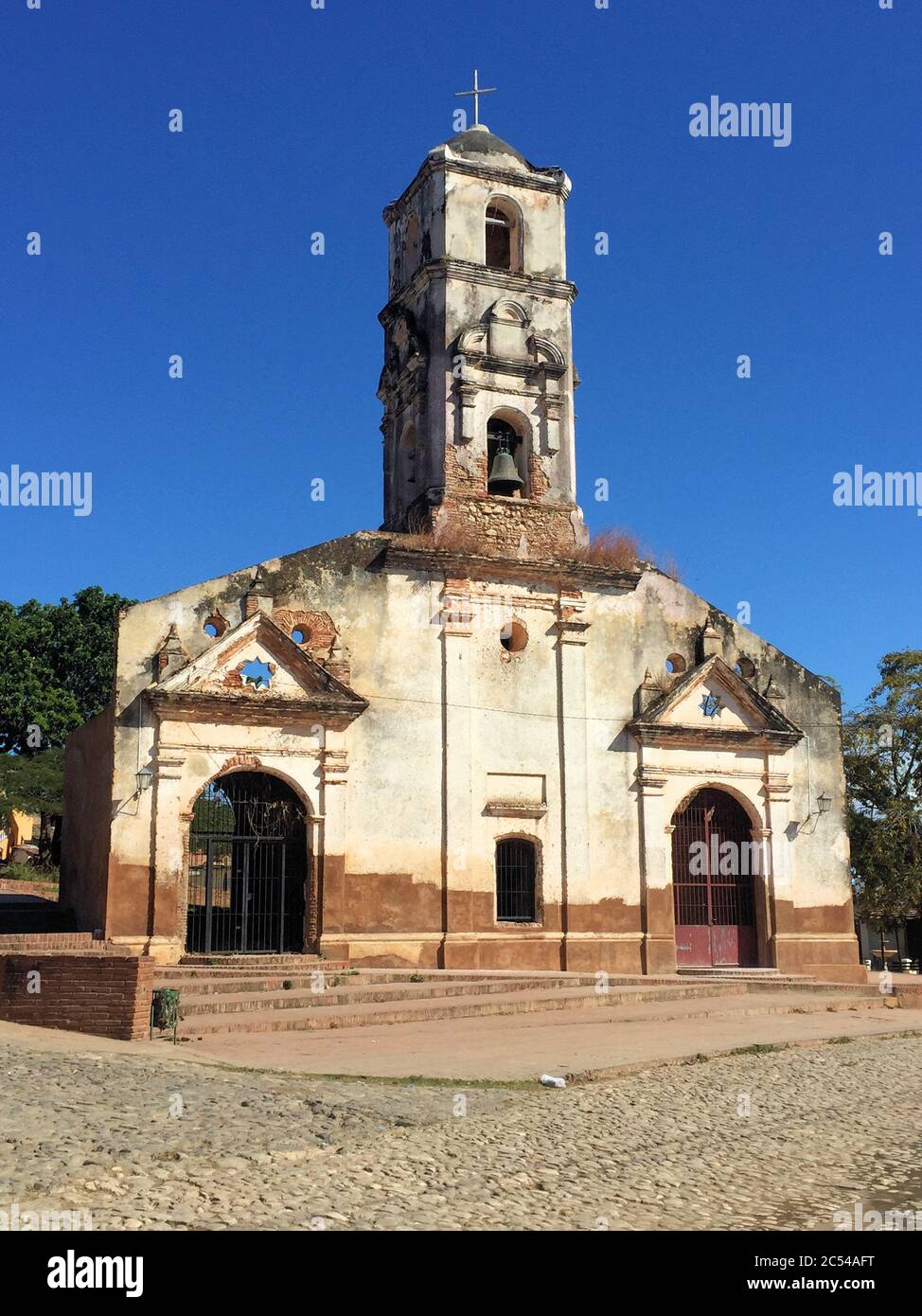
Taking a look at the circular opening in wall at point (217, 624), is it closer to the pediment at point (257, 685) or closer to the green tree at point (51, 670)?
the pediment at point (257, 685)

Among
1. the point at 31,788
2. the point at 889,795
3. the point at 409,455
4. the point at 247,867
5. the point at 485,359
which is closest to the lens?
the point at 247,867

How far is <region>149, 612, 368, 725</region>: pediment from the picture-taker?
65.1 ft

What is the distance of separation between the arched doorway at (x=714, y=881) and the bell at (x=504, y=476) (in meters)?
6.75

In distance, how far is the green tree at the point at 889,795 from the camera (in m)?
29.9

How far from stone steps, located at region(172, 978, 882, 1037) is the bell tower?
26.5 ft

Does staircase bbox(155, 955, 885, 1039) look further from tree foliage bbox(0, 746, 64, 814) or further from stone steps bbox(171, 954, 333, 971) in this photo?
tree foliage bbox(0, 746, 64, 814)

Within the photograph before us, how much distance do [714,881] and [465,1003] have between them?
26.0 ft

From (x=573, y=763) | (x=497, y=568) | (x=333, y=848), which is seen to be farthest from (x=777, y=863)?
(x=333, y=848)

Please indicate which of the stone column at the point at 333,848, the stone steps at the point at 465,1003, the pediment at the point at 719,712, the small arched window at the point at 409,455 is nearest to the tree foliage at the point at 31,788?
the small arched window at the point at 409,455

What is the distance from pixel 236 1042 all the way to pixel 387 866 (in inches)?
292

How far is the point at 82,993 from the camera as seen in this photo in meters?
13.6

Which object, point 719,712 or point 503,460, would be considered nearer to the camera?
point 503,460

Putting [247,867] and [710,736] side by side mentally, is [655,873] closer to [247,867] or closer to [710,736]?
[710,736]
